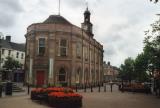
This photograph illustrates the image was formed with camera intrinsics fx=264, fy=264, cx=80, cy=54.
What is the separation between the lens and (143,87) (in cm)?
3453

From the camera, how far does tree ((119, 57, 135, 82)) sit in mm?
87806

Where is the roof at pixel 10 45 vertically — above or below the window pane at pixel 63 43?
above

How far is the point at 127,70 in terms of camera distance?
90.4 metres

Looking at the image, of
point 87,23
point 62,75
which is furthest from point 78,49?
point 87,23

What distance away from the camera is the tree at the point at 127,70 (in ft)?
288

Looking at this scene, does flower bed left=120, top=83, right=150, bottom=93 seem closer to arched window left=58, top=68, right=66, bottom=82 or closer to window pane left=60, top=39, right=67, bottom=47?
arched window left=58, top=68, right=66, bottom=82

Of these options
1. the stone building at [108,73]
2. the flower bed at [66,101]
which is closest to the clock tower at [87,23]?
the flower bed at [66,101]

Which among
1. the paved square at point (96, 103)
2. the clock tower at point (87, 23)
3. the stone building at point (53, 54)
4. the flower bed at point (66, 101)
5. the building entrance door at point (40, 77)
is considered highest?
the clock tower at point (87, 23)

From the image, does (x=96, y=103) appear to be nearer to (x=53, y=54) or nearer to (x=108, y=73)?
(x=53, y=54)

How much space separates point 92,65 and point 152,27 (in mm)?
20641

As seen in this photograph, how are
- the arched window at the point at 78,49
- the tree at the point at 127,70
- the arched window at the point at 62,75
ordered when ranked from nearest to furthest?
the arched window at the point at 62,75, the arched window at the point at 78,49, the tree at the point at 127,70

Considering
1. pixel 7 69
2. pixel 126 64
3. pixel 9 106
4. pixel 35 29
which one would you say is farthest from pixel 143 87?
pixel 126 64

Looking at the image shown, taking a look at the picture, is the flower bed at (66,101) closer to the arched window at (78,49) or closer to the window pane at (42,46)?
the window pane at (42,46)

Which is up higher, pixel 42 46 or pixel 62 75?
pixel 42 46
